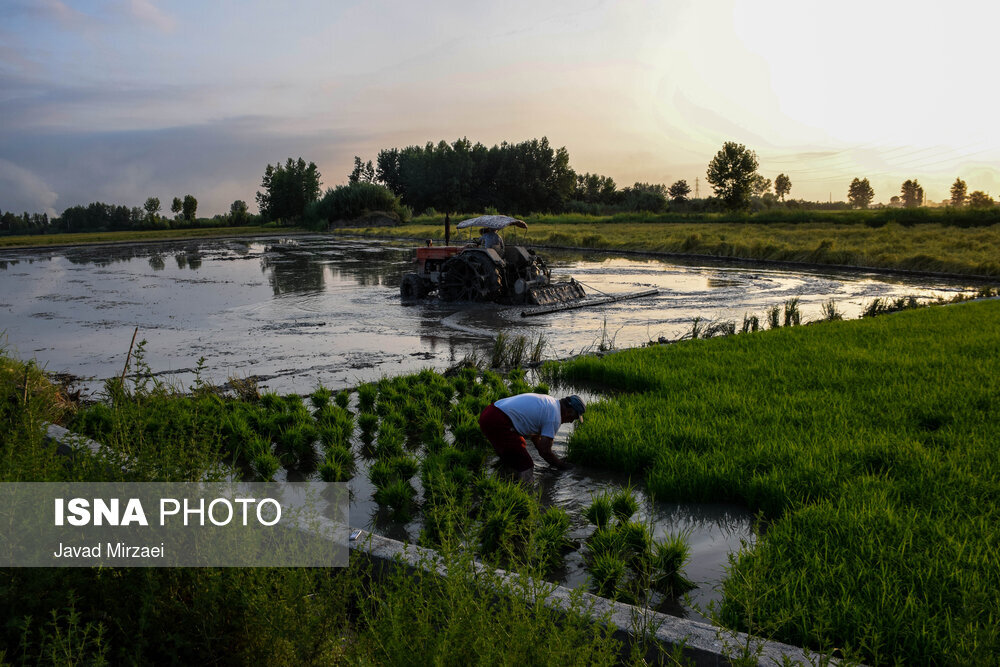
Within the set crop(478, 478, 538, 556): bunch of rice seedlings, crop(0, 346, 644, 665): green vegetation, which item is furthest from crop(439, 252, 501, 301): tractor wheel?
crop(0, 346, 644, 665): green vegetation

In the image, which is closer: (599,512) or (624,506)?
(599,512)

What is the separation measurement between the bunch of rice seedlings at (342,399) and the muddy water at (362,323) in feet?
3.76

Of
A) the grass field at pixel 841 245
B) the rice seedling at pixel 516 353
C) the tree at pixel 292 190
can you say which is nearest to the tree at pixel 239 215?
the tree at pixel 292 190

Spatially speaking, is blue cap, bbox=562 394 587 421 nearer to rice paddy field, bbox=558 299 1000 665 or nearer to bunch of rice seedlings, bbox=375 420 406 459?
rice paddy field, bbox=558 299 1000 665

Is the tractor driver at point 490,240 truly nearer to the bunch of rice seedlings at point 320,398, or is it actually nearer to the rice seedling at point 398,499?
the bunch of rice seedlings at point 320,398

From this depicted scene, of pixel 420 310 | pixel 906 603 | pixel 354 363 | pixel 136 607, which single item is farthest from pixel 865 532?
pixel 420 310

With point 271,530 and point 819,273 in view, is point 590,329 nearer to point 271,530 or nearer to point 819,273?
point 271,530

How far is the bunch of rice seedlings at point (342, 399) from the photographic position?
25.5ft

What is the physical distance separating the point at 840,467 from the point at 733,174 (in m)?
83.3

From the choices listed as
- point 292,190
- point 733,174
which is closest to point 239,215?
point 292,190

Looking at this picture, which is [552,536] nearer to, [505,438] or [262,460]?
[505,438]

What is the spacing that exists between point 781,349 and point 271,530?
841 centimetres

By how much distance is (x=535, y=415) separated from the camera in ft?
18.5

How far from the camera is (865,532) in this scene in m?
4.21
